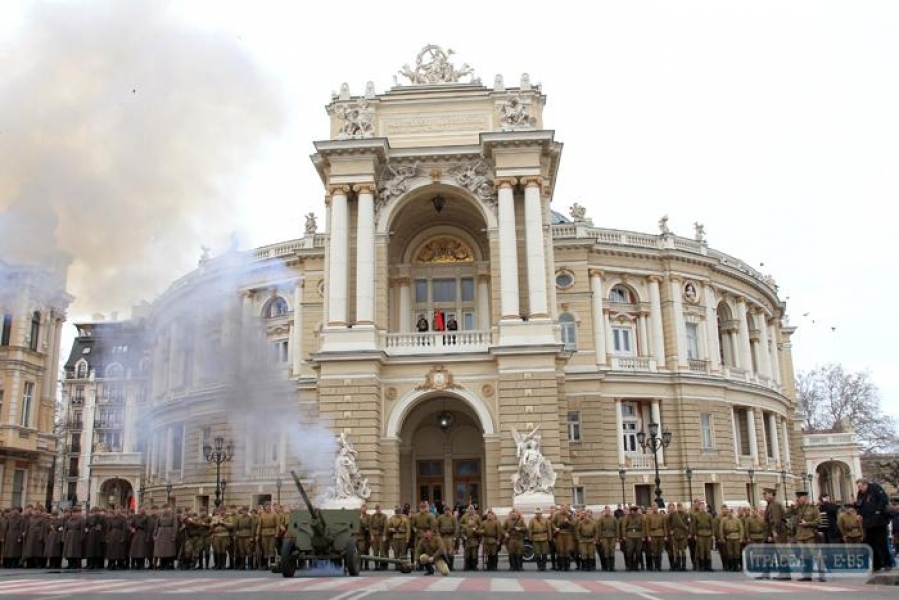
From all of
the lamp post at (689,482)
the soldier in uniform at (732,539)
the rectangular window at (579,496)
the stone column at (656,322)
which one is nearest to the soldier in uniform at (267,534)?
the soldier in uniform at (732,539)

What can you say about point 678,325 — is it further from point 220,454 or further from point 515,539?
point 515,539

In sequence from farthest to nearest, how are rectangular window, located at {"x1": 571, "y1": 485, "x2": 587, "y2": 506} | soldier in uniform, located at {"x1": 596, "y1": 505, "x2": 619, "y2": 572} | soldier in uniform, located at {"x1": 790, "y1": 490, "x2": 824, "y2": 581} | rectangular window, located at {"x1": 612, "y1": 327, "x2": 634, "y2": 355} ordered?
rectangular window, located at {"x1": 612, "y1": 327, "x2": 634, "y2": 355}, rectangular window, located at {"x1": 571, "y1": 485, "x2": 587, "y2": 506}, soldier in uniform, located at {"x1": 596, "y1": 505, "x2": 619, "y2": 572}, soldier in uniform, located at {"x1": 790, "y1": 490, "x2": 824, "y2": 581}

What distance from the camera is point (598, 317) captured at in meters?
45.1

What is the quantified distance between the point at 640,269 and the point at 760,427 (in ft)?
38.8

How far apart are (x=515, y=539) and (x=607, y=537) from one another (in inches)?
93.4

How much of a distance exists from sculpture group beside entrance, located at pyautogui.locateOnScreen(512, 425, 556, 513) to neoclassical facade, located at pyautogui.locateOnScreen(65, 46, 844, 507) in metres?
0.67

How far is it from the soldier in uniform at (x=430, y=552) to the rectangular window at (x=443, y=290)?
17740 mm

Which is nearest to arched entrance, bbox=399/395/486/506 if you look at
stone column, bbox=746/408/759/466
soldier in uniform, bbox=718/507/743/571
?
soldier in uniform, bbox=718/507/743/571

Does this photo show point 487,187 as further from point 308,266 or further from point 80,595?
point 80,595

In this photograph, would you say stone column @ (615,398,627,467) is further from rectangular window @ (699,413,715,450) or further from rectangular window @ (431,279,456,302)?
rectangular window @ (431,279,456,302)

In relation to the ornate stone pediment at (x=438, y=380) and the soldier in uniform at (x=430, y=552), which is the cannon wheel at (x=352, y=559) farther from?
the ornate stone pediment at (x=438, y=380)

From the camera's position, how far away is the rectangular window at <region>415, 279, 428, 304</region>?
A: 38375 mm

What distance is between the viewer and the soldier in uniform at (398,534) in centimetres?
2278

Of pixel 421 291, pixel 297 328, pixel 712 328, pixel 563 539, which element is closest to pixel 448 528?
pixel 563 539
